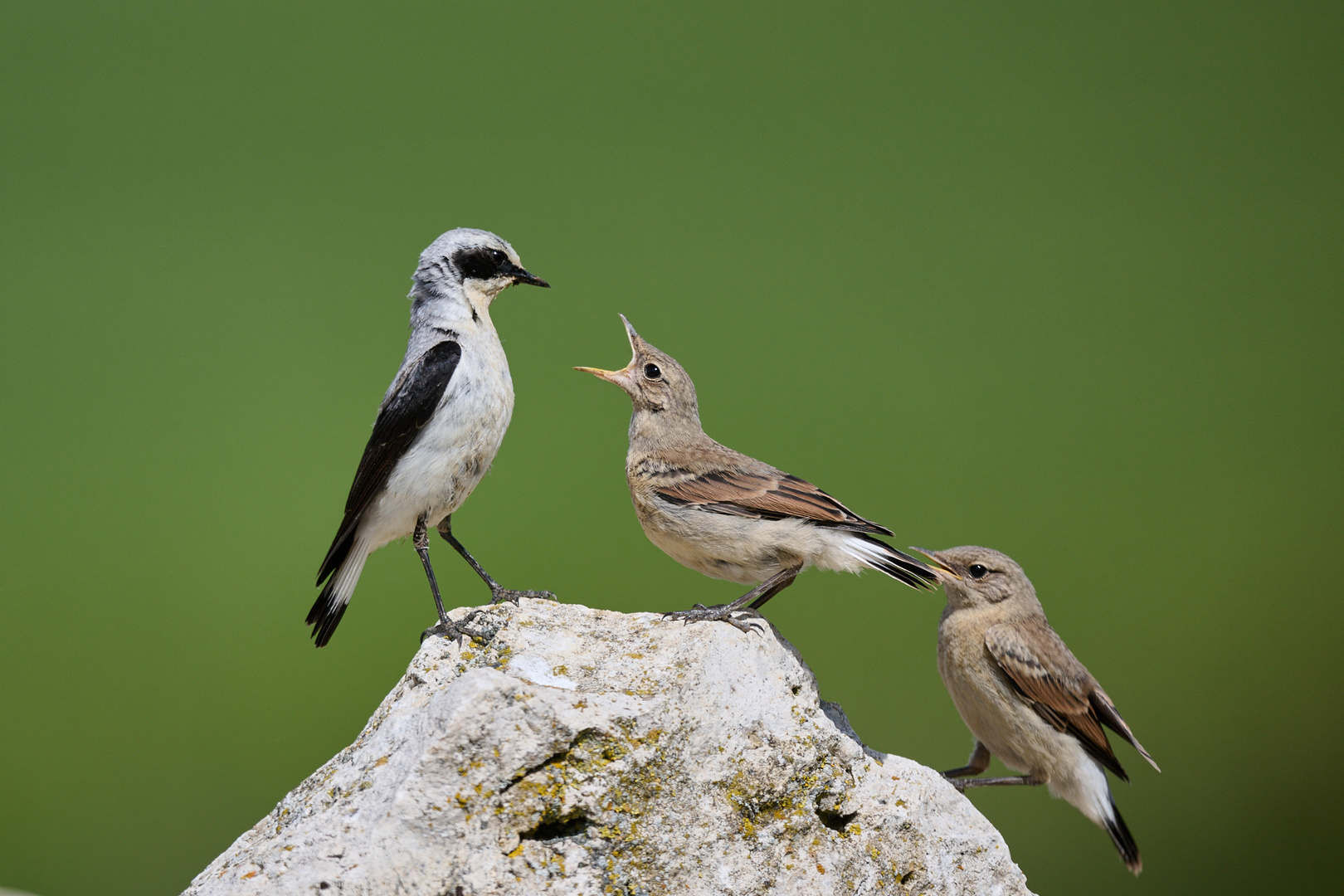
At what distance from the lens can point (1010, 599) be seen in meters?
5.48

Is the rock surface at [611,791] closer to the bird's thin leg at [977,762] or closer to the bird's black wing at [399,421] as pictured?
the bird's black wing at [399,421]

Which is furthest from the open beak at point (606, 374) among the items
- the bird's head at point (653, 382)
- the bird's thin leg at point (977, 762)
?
the bird's thin leg at point (977, 762)

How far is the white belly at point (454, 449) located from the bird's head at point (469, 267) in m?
0.25

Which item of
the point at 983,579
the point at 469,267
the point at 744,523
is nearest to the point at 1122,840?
the point at 983,579

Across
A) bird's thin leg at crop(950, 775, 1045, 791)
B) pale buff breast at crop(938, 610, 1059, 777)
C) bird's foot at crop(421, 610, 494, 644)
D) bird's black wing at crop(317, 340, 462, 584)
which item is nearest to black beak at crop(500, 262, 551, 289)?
A: bird's black wing at crop(317, 340, 462, 584)

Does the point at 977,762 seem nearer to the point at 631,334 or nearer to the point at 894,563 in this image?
the point at 894,563

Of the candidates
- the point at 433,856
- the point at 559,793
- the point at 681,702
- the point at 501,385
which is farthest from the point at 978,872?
the point at 501,385

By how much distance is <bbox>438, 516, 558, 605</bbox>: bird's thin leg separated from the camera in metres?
4.58

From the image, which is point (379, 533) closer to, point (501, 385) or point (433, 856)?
point (501, 385)

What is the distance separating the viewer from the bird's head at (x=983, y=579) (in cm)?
549

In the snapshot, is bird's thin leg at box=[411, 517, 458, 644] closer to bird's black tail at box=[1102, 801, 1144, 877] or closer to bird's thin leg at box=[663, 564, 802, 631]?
bird's thin leg at box=[663, 564, 802, 631]

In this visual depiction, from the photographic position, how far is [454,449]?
4.52 metres

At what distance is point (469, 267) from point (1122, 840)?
442 centimetres

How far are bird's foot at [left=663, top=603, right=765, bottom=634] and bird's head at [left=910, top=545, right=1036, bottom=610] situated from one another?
1667mm
